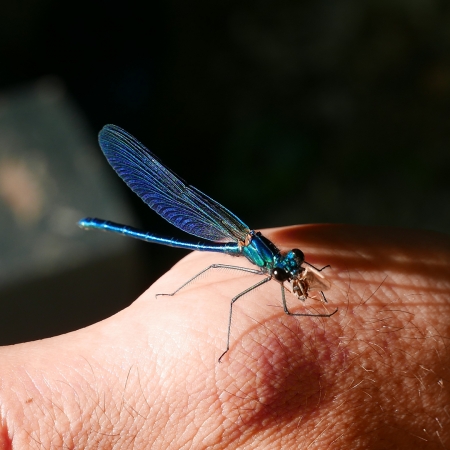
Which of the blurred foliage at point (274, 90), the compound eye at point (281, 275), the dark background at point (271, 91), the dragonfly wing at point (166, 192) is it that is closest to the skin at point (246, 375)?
the compound eye at point (281, 275)

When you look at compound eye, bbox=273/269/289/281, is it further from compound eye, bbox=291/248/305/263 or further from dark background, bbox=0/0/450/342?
dark background, bbox=0/0/450/342

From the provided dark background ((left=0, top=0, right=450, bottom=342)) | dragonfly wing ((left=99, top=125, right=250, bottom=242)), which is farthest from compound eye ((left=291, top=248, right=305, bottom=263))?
dark background ((left=0, top=0, right=450, bottom=342))

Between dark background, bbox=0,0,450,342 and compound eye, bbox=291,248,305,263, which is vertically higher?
dark background, bbox=0,0,450,342

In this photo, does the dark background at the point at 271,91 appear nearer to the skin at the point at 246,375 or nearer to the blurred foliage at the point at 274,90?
the blurred foliage at the point at 274,90

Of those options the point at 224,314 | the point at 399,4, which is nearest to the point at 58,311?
the point at 224,314

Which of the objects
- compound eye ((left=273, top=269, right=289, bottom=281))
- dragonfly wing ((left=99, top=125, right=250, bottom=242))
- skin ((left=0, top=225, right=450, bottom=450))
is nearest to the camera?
skin ((left=0, top=225, right=450, bottom=450))

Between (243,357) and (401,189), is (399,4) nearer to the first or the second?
(401,189)
